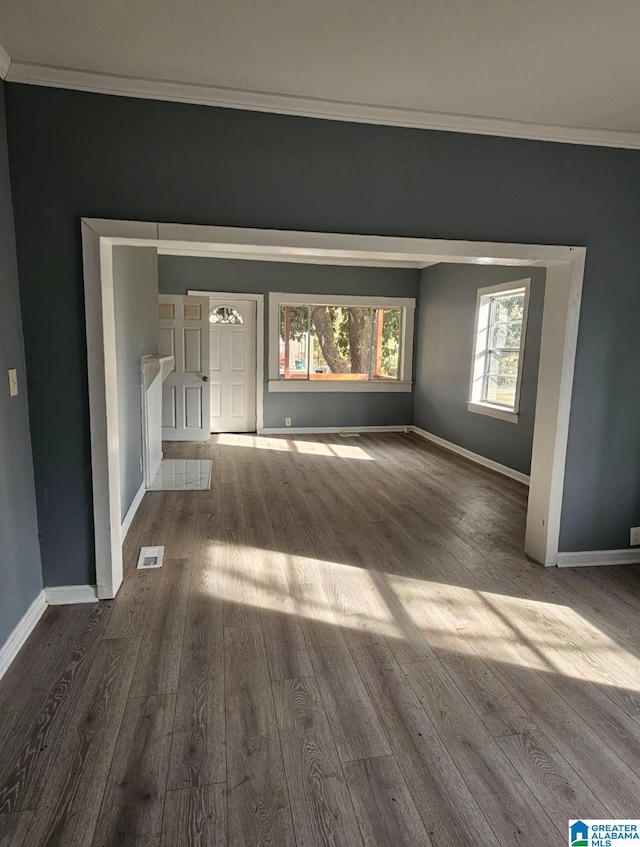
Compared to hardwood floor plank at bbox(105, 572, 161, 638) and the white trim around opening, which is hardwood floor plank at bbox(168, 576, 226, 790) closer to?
hardwood floor plank at bbox(105, 572, 161, 638)

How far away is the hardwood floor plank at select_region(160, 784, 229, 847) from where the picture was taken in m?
1.36

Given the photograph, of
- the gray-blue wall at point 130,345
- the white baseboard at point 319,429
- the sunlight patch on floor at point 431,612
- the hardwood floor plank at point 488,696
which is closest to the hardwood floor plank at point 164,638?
the sunlight patch on floor at point 431,612

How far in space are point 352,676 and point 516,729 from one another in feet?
2.13

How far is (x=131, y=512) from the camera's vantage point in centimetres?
370

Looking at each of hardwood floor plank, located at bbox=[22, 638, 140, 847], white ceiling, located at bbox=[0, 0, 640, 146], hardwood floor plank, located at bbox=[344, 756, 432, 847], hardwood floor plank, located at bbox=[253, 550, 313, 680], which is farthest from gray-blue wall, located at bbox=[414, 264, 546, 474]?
hardwood floor plank, located at bbox=[22, 638, 140, 847]

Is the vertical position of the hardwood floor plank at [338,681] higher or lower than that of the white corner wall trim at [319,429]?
lower

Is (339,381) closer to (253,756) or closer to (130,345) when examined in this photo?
(130,345)

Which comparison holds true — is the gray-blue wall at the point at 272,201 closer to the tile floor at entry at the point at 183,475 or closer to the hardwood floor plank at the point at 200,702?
the hardwood floor plank at the point at 200,702

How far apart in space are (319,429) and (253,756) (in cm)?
587

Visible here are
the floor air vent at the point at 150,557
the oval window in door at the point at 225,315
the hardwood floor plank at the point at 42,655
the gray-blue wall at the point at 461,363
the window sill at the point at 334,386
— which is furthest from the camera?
the window sill at the point at 334,386

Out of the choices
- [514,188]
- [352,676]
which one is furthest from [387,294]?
[352,676]

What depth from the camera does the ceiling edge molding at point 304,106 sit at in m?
2.21

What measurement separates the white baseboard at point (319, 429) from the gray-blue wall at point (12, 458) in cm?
489

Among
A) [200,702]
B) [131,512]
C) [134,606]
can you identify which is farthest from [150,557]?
[200,702]
